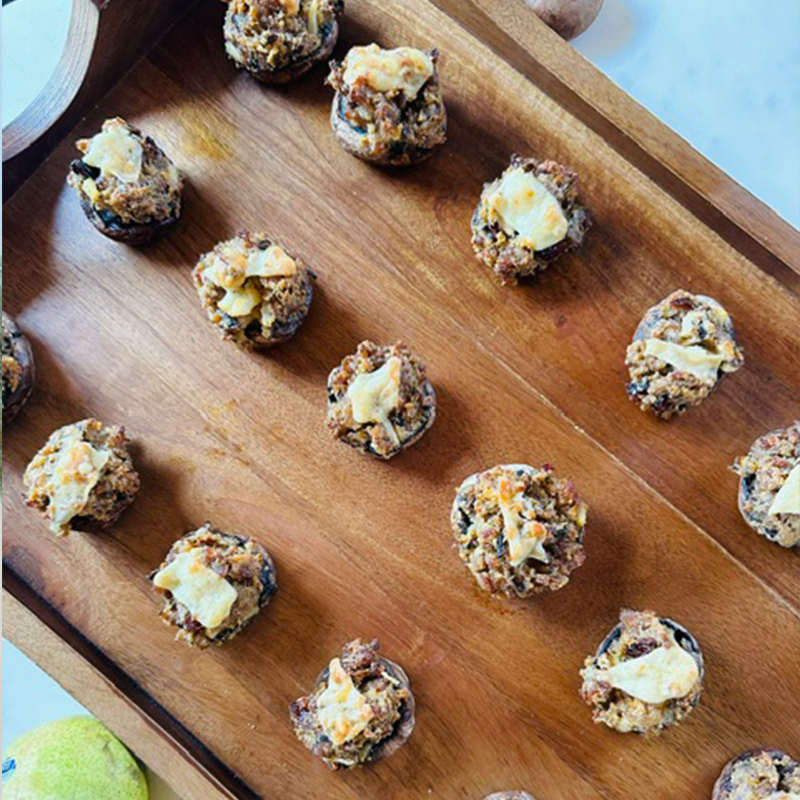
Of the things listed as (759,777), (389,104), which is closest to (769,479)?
(759,777)

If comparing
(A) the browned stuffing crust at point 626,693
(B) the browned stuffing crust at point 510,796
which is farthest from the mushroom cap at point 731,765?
(B) the browned stuffing crust at point 510,796

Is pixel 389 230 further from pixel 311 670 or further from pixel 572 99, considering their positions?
pixel 311 670

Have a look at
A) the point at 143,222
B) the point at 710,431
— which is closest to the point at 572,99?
the point at 710,431

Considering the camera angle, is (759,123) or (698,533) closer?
(698,533)

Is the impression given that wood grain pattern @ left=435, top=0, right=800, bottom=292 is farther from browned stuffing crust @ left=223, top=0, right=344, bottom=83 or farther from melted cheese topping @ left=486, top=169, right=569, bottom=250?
browned stuffing crust @ left=223, top=0, right=344, bottom=83

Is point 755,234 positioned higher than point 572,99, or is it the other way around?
point 572,99

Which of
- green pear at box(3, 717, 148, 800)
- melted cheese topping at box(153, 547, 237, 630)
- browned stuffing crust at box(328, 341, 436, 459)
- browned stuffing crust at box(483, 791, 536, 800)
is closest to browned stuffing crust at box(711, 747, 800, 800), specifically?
browned stuffing crust at box(483, 791, 536, 800)
